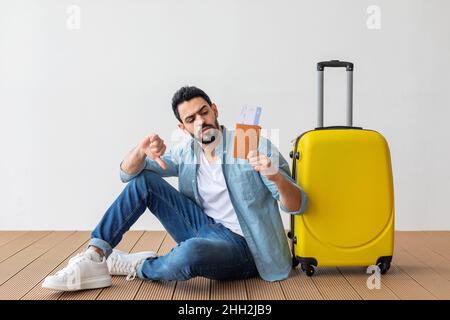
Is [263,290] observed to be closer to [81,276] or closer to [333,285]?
[333,285]

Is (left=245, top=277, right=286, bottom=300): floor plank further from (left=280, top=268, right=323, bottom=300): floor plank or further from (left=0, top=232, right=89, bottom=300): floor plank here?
(left=0, top=232, right=89, bottom=300): floor plank

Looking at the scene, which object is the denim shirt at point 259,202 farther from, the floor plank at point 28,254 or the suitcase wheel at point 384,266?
the floor plank at point 28,254

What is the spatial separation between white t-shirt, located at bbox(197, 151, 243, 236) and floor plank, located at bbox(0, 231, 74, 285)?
2.38 ft

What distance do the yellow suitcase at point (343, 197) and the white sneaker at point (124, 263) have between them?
0.54 m

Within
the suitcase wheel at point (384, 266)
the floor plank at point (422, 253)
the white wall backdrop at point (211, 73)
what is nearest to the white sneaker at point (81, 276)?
the suitcase wheel at point (384, 266)

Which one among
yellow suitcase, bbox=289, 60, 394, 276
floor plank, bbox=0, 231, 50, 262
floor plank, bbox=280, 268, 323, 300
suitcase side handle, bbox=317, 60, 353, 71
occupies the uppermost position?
suitcase side handle, bbox=317, 60, 353, 71

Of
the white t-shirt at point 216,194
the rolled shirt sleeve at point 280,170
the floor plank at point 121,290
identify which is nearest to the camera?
the floor plank at point 121,290

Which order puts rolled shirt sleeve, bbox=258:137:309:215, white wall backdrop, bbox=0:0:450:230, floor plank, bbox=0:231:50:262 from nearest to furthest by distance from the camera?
rolled shirt sleeve, bbox=258:137:309:215 < floor plank, bbox=0:231:50:262 < white wall backdrop, bbox=0:0:450:230

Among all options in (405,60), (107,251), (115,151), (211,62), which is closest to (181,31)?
(211,62)

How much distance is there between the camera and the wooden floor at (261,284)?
6.75 ft

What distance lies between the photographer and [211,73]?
349cm

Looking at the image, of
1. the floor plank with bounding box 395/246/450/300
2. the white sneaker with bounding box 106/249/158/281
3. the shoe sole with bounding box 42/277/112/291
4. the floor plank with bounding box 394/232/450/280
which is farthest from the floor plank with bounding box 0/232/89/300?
the floor plank with bounding box 394/232/450/280

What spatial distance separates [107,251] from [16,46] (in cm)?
174

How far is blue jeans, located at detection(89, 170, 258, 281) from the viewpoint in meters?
2.08
